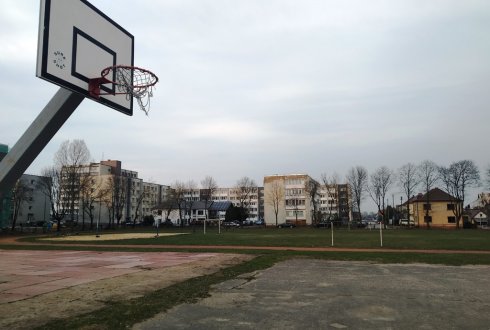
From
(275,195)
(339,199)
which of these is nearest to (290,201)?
(275,195)

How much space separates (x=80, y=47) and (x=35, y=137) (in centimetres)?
299

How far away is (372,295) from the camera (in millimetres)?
11031

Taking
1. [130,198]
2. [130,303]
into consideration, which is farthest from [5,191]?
[130,198]

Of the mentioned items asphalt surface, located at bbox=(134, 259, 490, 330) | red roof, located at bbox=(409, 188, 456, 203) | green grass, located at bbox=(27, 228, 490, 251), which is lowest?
green grass, located at bbox=(27, 228, 490, 251)

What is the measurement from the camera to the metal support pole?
1077cm

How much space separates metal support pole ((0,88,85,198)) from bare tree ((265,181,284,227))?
104 m

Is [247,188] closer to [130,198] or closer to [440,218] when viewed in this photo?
[130,198]

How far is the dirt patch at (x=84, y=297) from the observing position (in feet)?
27.7

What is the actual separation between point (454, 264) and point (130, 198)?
12455 centimetres

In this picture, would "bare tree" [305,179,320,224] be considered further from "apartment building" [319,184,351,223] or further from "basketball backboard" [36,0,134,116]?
"basketball backboard" [36,0,134,116]

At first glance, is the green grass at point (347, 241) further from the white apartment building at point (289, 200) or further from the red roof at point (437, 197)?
the white apartment building at point (289, 200)

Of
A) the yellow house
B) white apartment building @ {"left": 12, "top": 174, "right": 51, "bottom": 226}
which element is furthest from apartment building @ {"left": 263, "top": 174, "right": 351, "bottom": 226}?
white apartment building @ {"left": 12, "top": 174, "right": 51, "bottom": 226}

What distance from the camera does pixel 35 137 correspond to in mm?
10797

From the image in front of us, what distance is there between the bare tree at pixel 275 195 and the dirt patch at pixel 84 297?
3906 inches
